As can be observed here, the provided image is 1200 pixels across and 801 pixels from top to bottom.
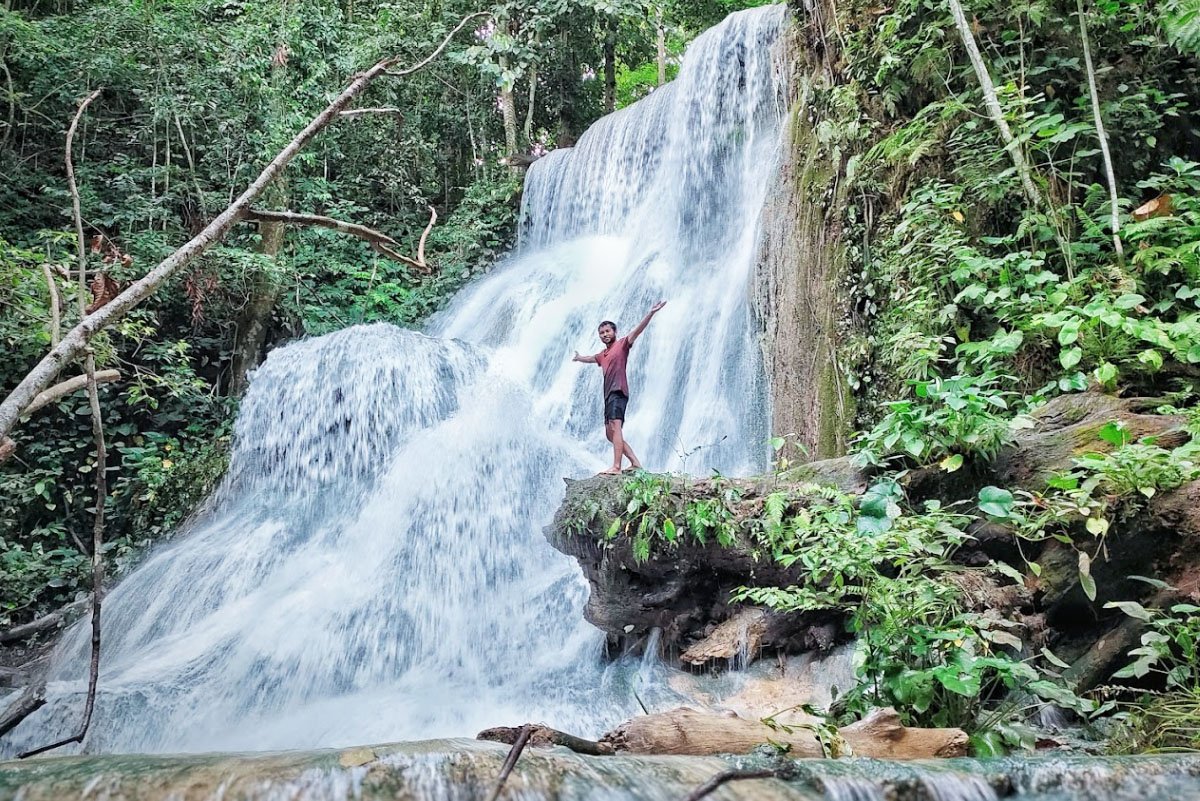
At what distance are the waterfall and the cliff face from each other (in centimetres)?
57

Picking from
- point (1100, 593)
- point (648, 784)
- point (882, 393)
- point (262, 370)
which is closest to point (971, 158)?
point (882, 393)

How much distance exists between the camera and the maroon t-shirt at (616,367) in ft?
22.2

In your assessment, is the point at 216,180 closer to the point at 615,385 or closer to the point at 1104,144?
the point at 615,385

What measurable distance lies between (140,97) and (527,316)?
22.1ft

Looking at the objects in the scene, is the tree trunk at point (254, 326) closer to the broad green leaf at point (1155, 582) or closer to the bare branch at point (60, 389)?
the bare branch at point (60, 389)

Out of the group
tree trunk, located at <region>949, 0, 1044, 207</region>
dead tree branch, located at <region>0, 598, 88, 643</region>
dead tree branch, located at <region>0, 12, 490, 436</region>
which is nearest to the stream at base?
dead tree branch, located at <region>0, 12, 490, 436</region>

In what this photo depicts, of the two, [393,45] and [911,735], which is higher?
[393,45]

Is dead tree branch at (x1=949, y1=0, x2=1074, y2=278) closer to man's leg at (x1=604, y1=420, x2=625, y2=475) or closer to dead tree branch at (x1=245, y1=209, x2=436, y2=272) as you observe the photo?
man's leg at (x1=604, y1=420, x2=625, y2=475)

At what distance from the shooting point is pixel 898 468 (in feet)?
14.1

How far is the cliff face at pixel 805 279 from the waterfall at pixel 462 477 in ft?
1.86

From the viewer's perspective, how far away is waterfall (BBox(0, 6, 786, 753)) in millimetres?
5867

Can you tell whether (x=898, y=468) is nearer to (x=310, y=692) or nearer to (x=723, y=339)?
(x=723, y=339)

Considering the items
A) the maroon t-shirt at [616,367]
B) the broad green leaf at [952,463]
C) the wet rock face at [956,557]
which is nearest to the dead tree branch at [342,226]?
the wet rock face at [956,557]

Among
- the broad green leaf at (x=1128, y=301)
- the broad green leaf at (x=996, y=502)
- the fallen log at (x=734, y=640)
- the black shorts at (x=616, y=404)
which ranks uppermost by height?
the broad green leaf at (x=1128, y=301)
